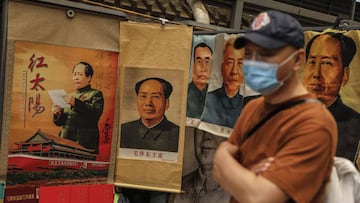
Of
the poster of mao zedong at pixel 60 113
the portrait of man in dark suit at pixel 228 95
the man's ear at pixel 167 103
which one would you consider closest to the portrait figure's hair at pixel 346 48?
the portrait of man in dark suit at pixel 228 95

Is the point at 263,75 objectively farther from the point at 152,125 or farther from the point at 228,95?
the point at 152,125

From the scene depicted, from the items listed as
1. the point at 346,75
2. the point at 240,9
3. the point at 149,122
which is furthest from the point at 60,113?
the point at 240,9

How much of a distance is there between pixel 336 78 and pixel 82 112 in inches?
63.4

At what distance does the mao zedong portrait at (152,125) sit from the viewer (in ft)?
8.81

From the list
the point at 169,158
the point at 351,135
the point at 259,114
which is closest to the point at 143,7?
the point at 169,158

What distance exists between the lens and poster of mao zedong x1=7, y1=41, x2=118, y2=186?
7.68ft

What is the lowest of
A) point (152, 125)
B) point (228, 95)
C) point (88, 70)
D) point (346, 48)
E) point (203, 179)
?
point (203, 179)

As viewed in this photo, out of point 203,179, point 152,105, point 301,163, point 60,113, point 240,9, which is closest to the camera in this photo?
point 301,163

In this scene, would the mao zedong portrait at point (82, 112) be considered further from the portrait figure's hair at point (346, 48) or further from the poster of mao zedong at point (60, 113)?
the portrait figure's hair at point (346, 48)

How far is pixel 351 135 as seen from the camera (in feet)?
6.82

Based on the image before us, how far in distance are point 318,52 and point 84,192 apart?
1765 mm

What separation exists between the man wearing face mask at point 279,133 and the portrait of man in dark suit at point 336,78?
0.94 meters

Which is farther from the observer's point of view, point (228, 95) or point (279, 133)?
point (228, 95)

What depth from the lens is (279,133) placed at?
1.20 m
